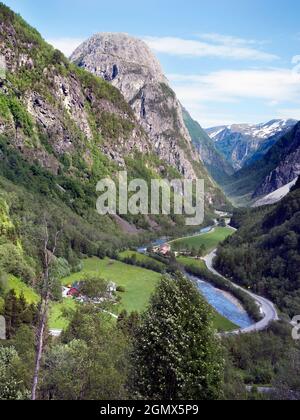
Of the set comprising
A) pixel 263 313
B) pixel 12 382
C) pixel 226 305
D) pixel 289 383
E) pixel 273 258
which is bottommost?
pixel 226 305

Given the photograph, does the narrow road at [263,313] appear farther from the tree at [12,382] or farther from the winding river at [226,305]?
the tree at [12,382]

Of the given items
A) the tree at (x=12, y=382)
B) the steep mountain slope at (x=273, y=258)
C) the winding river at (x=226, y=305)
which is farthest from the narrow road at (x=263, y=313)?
the tree at (x=12, y=382)

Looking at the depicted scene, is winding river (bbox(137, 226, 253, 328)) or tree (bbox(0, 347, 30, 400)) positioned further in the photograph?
winding river (bbox(137, 226, 253, 328))

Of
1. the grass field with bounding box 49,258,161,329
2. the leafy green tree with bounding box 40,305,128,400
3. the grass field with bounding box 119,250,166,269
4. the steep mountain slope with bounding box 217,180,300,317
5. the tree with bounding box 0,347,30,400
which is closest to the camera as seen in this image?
the leafy green tree with bounding box 40,305,128,400

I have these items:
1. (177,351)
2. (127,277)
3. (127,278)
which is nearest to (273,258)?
(127,277)

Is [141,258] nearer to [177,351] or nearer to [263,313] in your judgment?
[263,313]

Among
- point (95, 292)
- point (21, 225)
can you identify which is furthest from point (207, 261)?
point (95, 292)

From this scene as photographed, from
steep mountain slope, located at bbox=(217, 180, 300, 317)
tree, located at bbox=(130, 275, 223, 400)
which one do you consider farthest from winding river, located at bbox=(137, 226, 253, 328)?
tree, located at bbox=(130, 275, 223, 400)

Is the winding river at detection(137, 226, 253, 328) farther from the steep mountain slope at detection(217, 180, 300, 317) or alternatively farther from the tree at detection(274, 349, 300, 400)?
the tree at detection(274, 349, 300, 400)
